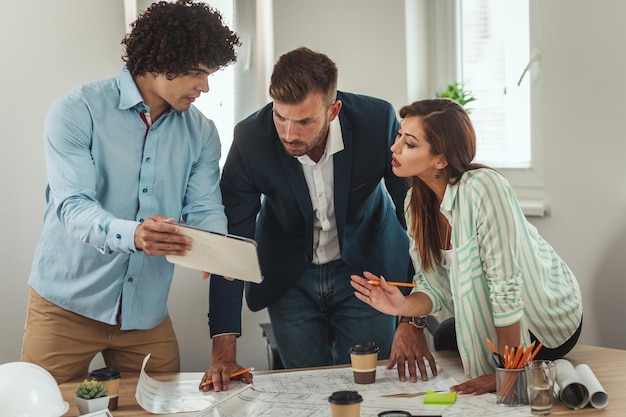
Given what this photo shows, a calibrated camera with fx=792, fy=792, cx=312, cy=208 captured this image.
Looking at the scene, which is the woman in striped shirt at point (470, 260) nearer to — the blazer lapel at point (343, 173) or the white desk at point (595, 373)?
the white desk at point (595, 373)

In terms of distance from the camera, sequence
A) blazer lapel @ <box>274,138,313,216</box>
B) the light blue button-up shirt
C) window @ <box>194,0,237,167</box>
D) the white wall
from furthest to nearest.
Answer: window @ <box>194,0,237,167</box> → the white wall → blazer lapel @ <box>274,138,313,216</box> → the light blue button-up shirt

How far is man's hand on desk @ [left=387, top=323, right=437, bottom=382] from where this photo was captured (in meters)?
2.20

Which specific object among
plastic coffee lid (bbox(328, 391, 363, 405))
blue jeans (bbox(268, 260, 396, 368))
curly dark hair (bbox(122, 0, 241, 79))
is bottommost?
blue jeans (bbox(268, 260, 396, 368))

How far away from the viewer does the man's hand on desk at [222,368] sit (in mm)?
2168

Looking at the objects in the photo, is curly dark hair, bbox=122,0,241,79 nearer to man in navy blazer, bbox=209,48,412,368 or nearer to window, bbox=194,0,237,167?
man in navy blazer, bbox=209,48,412,368

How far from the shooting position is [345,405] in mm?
1735

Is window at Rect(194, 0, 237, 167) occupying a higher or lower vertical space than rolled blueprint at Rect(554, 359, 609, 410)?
higher

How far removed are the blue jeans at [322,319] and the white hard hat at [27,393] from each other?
1.13 meters

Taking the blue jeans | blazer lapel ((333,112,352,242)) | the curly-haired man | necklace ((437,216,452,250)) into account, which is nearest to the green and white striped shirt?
necklace ((437,216,452,250))

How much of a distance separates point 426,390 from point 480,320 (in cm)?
25

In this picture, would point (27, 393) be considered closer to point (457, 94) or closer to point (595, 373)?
point (595, 373)

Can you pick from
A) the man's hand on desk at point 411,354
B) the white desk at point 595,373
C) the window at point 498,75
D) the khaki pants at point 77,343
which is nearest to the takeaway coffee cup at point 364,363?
the man's hand on desk at point 411,354

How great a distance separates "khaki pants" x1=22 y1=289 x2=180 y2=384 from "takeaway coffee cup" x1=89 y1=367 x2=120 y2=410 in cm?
39

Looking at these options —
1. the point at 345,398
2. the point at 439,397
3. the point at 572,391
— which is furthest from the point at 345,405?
the point at 572,391
